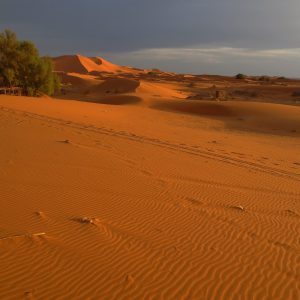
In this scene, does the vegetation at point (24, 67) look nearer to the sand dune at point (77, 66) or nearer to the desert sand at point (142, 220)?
the desert sand at point (142, 220)

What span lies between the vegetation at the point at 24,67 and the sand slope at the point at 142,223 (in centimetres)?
1963

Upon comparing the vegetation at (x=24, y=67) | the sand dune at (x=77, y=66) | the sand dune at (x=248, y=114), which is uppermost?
the sand dune at (x=77, y=66)

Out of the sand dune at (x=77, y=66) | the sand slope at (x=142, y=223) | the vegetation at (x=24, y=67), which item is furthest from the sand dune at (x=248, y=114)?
the sand dune at (x=77, y=66)

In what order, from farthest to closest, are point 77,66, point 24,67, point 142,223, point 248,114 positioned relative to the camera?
point 77,66 → point 24,67 → point 248,114 → point 142,223

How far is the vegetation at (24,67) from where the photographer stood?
92.7 feet

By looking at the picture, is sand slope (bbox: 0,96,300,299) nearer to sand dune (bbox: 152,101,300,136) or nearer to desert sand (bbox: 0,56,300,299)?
desert sand (bbox: 0,56,300,299)

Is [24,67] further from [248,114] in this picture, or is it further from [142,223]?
[142,223]

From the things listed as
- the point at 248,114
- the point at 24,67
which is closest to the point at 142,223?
the point at 248,114

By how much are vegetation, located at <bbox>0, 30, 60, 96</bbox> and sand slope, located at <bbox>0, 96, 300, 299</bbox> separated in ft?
64.4

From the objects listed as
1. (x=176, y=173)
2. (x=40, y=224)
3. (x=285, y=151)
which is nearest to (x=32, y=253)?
(x=40, y=224)

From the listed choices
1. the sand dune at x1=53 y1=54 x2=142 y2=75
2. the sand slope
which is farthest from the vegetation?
the sand dune at x1=53 y1=54 x2=142 y2=75

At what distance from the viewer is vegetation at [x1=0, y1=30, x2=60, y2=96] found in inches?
1113

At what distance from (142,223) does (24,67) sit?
2635 cm

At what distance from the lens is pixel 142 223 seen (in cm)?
544
